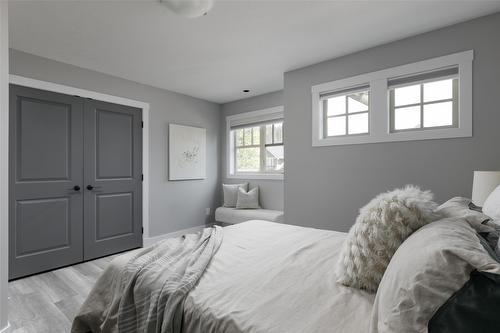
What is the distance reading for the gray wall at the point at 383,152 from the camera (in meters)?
2.29

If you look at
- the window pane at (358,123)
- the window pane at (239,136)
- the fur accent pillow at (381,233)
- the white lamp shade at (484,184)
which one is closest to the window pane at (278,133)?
the window pane at (239,136)

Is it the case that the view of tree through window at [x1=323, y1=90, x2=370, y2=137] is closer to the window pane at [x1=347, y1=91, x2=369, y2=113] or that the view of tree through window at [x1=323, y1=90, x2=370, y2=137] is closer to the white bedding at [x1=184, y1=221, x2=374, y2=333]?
the window pane at [x1=347, y1=91, x2=369, y2=113]

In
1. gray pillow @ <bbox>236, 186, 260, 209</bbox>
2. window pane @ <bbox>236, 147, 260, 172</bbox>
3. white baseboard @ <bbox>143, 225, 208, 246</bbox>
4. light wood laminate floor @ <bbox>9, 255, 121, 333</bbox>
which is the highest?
window pane @ <bbox>236, 147, 260, 172</bbox>

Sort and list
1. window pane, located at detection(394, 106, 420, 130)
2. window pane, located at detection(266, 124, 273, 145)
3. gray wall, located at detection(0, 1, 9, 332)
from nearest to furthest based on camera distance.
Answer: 1. gray wall, located at detection(0, 1, 9, 332)
2. window pane, located at detection(394, 106, 420, 130)
3. window pane, located at detection(266, 124, 273, 145)

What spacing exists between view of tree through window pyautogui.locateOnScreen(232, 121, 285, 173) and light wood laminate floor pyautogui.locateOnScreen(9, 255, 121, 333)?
285cm

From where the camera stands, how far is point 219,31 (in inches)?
98.7

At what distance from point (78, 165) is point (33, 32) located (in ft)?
4.94

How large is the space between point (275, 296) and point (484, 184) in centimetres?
189

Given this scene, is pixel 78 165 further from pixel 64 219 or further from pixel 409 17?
pixel 409 17

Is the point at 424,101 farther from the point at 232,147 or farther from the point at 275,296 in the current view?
the point at 232,147

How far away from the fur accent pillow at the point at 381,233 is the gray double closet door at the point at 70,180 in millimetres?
3364

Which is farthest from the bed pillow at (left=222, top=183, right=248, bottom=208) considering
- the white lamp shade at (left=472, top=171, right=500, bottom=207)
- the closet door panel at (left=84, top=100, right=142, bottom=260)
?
the white lamp shade at (left=472, top=171, right=500, bottom=207)

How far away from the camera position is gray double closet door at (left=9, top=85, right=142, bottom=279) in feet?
9.44

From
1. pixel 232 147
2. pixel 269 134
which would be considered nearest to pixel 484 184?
pixel 269 134
